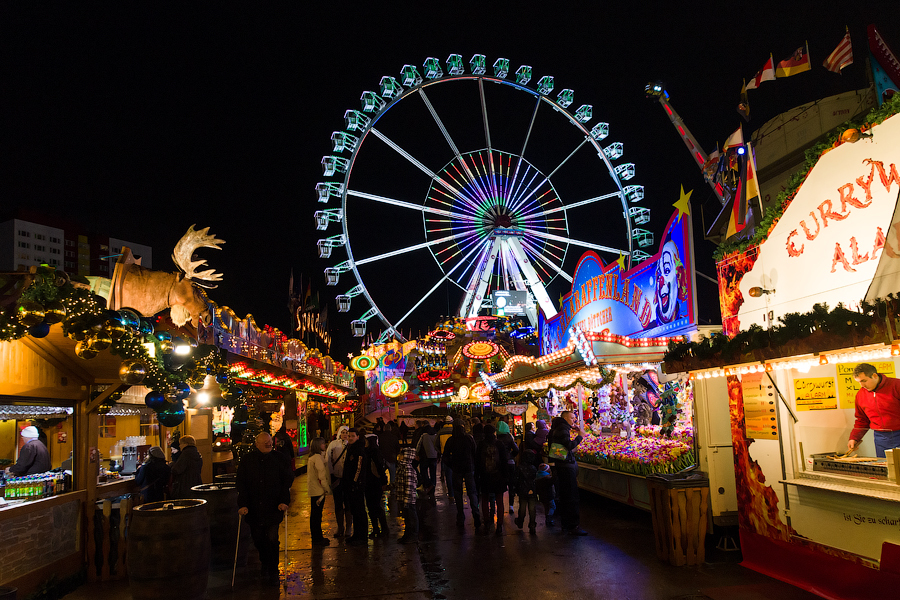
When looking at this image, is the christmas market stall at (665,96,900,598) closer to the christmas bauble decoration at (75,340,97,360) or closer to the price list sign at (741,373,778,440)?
the price list sign at (741,373,778,440)

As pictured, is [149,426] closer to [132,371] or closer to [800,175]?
[132,371]

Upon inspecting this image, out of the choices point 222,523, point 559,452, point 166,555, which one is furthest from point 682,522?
point 222,523

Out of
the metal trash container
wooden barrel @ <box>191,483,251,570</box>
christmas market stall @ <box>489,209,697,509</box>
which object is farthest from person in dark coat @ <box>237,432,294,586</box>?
christmas market stall @ <box>489,209,697,509</box>

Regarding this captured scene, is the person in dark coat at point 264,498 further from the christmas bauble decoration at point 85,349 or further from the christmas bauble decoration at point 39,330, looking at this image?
the christmas bauble decoration at point 39,330

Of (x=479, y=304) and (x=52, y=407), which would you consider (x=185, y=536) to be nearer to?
(x=52, y=407)

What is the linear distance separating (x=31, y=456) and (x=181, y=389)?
73.5 inches

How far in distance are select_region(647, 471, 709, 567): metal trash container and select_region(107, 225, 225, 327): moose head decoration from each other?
6022 millimetres

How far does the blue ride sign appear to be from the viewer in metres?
9.06

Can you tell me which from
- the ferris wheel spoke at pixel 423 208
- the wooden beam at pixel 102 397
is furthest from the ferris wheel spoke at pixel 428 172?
the wooden beam at pixel 102 397

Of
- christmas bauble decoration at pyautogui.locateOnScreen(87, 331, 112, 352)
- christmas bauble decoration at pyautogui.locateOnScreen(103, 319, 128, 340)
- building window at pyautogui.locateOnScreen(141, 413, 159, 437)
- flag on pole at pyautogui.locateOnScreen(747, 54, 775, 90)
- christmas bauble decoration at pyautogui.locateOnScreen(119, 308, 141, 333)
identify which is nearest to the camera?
christmas bauble decoration at pyautogui.locateOnScreen(87, 331, 112, 352)

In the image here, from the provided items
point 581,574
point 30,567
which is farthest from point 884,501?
point 30,567

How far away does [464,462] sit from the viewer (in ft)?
31.5

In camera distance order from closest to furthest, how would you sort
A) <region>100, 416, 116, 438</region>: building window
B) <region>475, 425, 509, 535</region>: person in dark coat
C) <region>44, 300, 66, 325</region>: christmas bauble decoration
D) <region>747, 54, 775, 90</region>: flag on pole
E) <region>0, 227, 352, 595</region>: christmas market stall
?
<region>44, 300, 66, 325</region>: christmas bauble decoration → <region>0, 227, 352, 595</region>: christmas market stall → <region>747, 54, 775, 90</region>: flag on pole → <region>475, 425, 509, 535</region>: person in dark coat → <region>100, 416, 116, 438</region>: building window

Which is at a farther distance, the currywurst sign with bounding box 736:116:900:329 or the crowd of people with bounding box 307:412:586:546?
the crowd of people with bounding box 307:412:586:546
